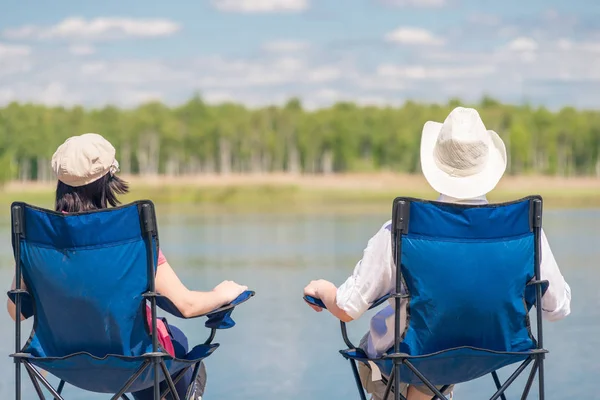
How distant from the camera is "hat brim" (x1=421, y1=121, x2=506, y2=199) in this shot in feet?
9.46

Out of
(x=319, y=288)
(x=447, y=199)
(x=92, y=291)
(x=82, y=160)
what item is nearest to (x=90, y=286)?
(x=92, y=291)

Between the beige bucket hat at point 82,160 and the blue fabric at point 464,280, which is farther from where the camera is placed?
the beige bucket hat at point 82,160

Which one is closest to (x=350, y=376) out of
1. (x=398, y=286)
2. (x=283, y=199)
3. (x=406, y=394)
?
(x=406, y=394)

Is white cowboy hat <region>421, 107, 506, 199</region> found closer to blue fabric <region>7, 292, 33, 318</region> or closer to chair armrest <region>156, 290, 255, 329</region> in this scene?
chair armrest <region>156, 290, 255, 329</region>

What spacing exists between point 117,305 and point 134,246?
6.0 inches

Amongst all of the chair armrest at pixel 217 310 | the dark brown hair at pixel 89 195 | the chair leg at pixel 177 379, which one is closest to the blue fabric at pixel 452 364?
the chair armrest at pixel 217 310

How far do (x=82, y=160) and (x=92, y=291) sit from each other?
349 mm

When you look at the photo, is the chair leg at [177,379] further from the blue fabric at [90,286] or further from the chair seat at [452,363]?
the chair seat at [452,363]

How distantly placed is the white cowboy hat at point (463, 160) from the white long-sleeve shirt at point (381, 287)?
2.0 inches

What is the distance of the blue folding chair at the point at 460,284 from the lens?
8.93 feet

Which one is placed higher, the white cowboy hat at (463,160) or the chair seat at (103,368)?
the white cowboy hat at (463,160)

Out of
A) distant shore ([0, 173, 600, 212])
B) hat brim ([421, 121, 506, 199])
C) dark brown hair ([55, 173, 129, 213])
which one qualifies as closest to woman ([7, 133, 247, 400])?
dark brown hair ([55, 173, 129, 213])

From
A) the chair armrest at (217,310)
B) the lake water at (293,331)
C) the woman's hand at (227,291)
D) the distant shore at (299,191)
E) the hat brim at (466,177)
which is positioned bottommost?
the distant shore at (299,191)

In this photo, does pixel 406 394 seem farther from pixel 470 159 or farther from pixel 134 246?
pixel 134 246
